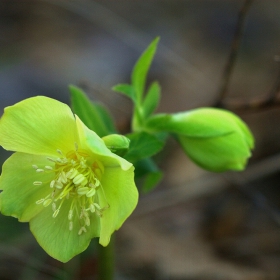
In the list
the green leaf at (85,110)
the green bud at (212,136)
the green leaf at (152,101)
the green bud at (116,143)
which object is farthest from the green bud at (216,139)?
the green bud at (116,143)

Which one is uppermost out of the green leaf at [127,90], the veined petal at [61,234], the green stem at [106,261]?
the green leaf at [127,90]

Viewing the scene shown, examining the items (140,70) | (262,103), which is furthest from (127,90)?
(262,103)

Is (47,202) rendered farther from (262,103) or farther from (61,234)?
(262,103)

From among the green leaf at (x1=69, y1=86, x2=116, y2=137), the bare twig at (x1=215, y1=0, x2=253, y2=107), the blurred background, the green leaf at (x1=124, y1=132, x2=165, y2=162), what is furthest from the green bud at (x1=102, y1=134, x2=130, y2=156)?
the bare twig at (x1=215, y1=0, x2=253, y2=107)

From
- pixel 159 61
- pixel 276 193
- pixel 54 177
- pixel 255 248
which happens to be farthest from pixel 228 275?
pixel 159 61

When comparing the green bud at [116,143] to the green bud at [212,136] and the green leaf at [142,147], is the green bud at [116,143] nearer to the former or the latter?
the green leaf at [142,147]

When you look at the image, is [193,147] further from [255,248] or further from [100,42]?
[100,42]

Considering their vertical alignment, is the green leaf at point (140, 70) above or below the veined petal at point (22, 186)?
above
